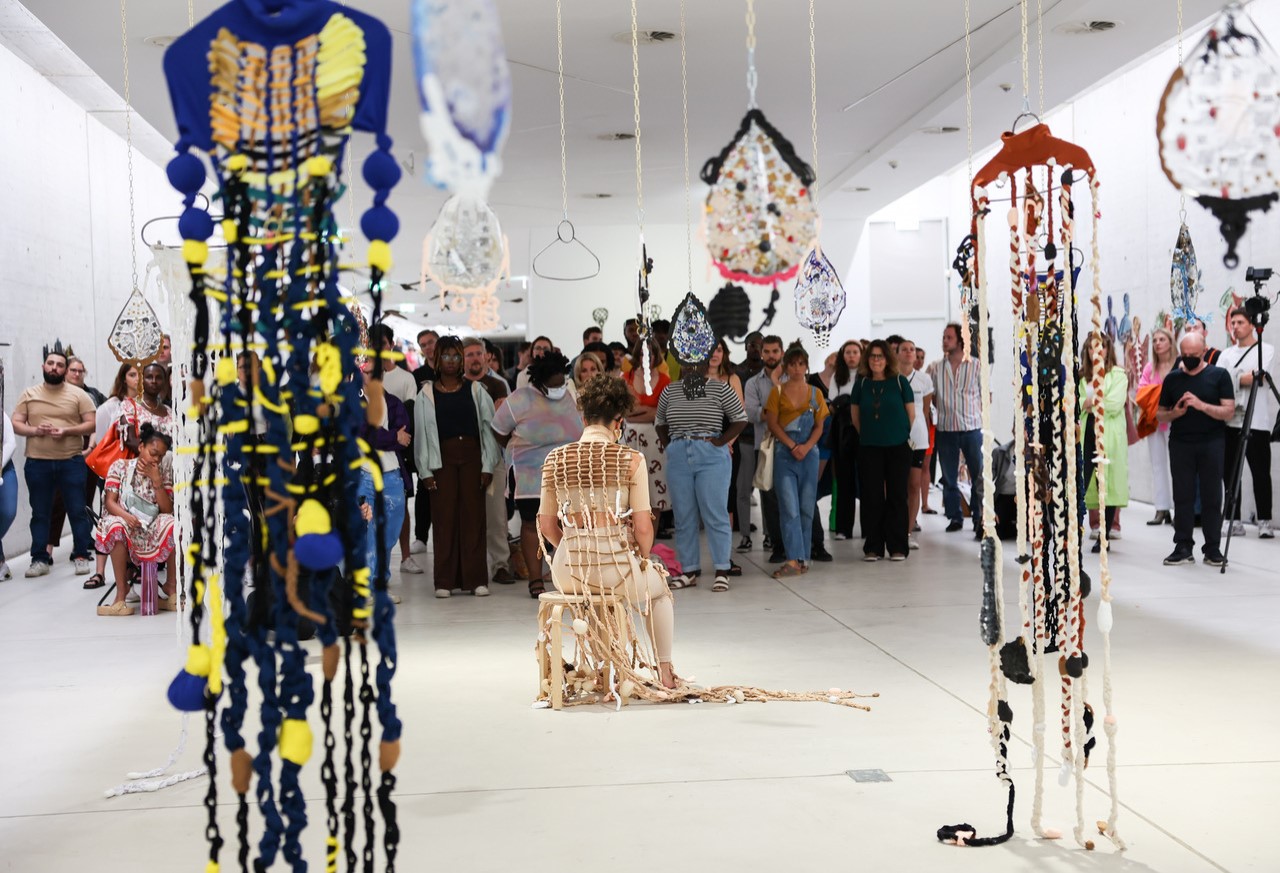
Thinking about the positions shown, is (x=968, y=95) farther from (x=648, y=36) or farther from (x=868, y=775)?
(x=868, y=775)

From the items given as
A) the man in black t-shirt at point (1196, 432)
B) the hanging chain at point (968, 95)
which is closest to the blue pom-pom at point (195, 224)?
the hanging chain at point (968, 95)

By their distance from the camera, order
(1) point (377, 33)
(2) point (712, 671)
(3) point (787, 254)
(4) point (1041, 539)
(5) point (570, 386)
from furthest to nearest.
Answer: (5) point (570, 386) → (2) point (712, 671) → (3) point (787, 254) → (4) point (1041, 539) → (1) point (377, 33)

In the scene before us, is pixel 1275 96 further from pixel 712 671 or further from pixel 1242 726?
pixel 712 671

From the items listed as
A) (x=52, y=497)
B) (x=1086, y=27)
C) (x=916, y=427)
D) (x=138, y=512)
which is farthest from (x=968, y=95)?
(x=52, y=497)

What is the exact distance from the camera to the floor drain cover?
391cm

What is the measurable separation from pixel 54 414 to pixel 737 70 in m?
5.38

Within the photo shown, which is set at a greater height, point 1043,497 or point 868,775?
point 1043,497

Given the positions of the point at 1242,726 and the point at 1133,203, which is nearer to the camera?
the point at 1242,726

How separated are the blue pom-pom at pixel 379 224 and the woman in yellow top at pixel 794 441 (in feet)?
19.7

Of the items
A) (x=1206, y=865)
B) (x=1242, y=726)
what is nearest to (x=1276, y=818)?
(x=1206, y=865)

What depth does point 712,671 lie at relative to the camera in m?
5.46

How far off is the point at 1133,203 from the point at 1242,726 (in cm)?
817

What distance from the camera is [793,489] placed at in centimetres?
810

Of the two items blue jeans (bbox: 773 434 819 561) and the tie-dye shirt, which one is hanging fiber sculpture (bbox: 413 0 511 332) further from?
blue jeans (bbox: 773 434 819 561)
